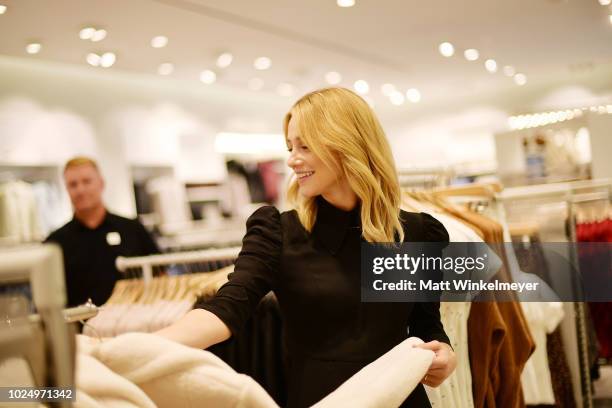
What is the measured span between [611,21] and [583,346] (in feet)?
14.4

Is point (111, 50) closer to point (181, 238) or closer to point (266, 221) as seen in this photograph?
point (181, 238)

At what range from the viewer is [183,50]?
5.21 meters

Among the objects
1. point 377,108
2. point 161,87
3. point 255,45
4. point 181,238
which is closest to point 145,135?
point 161,87

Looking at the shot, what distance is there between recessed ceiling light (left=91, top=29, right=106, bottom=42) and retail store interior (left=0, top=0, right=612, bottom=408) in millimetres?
33

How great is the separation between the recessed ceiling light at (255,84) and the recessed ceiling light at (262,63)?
563mm

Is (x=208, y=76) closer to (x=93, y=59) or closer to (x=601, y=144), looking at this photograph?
(x=93, y=59)

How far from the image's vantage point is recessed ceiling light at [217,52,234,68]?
5454 mm

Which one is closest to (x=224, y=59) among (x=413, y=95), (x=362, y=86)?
(x=362, y=86)

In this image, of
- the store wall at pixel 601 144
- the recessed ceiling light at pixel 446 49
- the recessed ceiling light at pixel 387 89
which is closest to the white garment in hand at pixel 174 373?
the store wall at pixel 601 144

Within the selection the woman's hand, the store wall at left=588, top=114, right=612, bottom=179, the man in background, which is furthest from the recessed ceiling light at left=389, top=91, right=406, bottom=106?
the woman's hand

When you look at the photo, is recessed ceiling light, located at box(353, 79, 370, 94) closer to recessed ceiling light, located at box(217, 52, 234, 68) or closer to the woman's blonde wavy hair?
recessed ceiling light, located at box(217, 52, 234, 68)

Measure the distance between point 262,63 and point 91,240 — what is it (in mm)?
3644

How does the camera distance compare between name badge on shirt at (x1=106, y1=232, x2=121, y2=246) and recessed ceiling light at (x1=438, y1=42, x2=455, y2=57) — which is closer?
name badge on shirt at (x1=106, y1=232, x2=121, y2=246)

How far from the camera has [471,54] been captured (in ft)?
20.7
